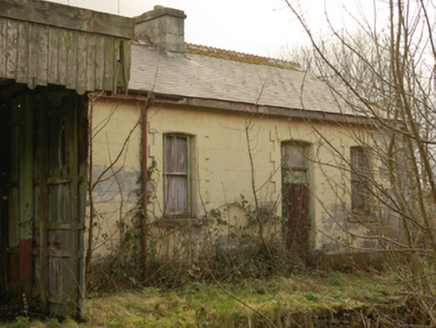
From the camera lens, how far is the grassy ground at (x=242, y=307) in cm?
911

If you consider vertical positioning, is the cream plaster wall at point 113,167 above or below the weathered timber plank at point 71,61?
below

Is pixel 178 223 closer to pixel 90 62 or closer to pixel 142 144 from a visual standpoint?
pixel 142 144

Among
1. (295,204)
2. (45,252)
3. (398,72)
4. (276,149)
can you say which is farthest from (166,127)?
(398,72)

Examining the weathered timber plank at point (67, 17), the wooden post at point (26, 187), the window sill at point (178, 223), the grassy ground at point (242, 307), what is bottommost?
the grassy ground at point (242, 307)

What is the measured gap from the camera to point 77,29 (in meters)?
8.20

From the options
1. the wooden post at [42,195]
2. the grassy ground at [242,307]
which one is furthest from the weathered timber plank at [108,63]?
the grassy ground at [242,307]

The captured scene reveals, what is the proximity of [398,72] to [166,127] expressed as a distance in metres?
9.32

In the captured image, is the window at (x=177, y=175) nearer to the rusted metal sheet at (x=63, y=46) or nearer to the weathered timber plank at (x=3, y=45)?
the rusted metal sheet at (x=63, y=46)

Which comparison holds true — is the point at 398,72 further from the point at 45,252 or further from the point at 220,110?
the point at 220,110

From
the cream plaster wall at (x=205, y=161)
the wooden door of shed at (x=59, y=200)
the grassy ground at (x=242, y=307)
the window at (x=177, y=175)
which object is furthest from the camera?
the window at (x=177, y=175)

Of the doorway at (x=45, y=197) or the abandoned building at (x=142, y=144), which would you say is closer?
the abandoned building at (x=142, y=144)

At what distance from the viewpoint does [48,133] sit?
9430mm

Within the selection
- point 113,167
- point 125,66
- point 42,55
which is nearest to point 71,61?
point 42,55

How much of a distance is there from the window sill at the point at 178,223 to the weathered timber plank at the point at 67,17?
574 centimetres
